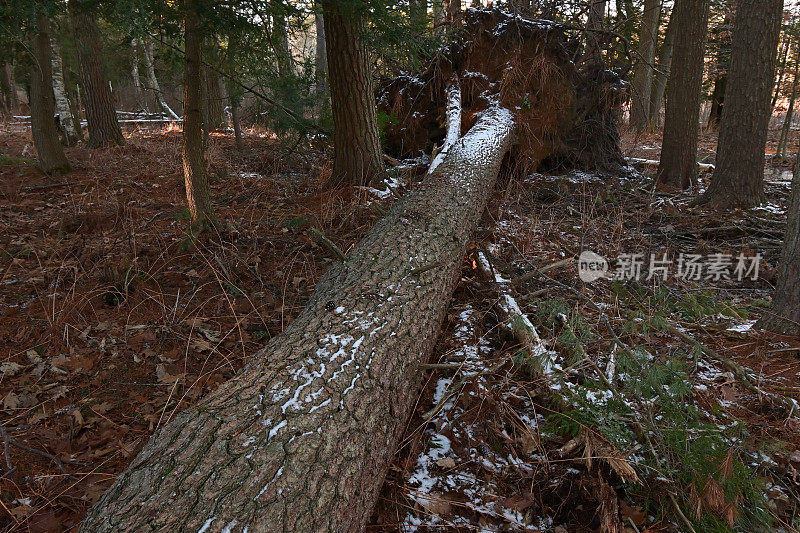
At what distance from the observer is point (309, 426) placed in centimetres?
163

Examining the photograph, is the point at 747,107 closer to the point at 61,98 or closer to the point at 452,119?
the point at 452,119

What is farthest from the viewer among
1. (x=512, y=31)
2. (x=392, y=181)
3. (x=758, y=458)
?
(x=512, y=31)

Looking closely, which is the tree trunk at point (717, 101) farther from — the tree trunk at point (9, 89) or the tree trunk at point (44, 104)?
the tree trunk at point (9, 89)

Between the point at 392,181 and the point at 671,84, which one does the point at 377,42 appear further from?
the point at 671,84

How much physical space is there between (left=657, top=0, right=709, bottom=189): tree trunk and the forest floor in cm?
171

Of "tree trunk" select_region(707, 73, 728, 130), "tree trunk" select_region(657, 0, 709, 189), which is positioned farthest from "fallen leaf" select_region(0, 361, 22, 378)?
"tree trunk" select_region(707, 73, 728, 130)

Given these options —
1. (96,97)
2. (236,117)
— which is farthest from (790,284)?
(96,97)

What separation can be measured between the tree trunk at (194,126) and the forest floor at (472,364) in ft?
1.06

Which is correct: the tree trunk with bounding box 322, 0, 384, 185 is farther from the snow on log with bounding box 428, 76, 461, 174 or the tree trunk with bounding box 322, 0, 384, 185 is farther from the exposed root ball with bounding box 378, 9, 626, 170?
the exposed root ball with bounding box 378, 9, 626, 170

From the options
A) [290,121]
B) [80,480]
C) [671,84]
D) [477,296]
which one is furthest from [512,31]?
[80,480]

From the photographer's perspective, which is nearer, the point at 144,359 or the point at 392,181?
the point at 144,359

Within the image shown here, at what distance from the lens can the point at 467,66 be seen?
271 inches

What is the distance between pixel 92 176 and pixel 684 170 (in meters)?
9.06

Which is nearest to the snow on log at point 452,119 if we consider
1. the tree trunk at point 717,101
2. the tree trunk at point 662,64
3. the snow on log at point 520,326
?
the snow on log at point 520,326
